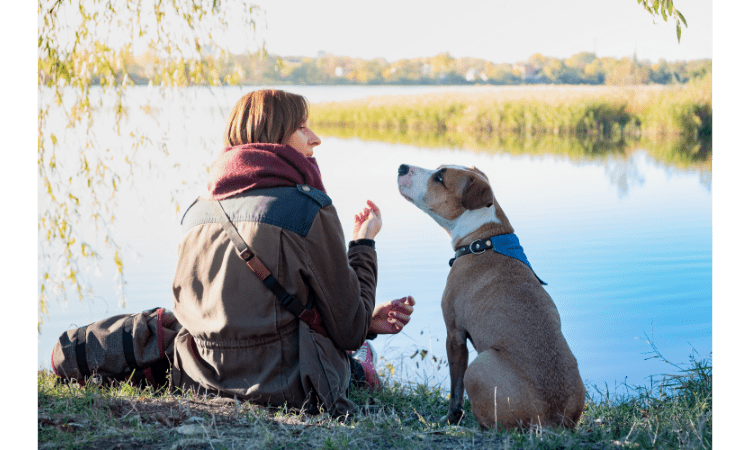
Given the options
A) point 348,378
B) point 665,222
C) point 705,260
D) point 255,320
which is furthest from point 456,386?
point 665,222

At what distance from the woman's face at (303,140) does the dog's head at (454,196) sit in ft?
2.41

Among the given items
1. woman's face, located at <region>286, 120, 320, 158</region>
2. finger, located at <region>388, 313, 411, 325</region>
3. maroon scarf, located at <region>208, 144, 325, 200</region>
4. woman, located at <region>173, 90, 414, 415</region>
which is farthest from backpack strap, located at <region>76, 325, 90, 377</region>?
finger, located at <region>388, 313, 411, 325</region>

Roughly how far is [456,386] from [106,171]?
3.71m

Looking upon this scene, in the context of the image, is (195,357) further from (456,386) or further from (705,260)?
(705,260)

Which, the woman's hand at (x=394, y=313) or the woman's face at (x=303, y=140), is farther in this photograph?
the woman's hand at (x=394, y=313)

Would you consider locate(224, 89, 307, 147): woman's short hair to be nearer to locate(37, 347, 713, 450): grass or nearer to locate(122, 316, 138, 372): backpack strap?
locate(122, 316, 138, 372): backpack strap

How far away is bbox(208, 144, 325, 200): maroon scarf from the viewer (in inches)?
130

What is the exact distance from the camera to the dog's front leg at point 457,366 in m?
3.63

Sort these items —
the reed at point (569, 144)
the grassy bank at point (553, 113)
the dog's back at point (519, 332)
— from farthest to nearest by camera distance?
the grassy bank at point (553, 113) → the reed at point (569, 144) → the dog's back at point (519, 332)

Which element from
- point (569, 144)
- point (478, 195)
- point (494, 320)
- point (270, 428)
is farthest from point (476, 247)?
point (569, 144)

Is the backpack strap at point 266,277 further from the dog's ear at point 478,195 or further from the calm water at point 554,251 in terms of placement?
the calm water at point 554,251

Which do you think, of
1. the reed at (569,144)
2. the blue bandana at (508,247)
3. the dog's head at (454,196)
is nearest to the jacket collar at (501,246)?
the blue bandana at (508,247)

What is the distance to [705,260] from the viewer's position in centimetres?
1024

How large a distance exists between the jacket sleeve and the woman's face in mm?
457
